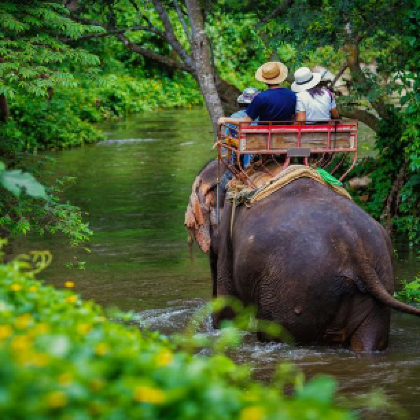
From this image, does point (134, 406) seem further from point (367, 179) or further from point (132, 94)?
point (132, 94)

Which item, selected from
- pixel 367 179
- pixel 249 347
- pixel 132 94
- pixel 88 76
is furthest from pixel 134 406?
pixel 132 94

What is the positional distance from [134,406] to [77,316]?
38.0 inches

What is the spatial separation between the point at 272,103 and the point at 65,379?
6005 mm

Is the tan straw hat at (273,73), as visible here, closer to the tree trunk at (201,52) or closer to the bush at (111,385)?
the tree trunk at (201,52)

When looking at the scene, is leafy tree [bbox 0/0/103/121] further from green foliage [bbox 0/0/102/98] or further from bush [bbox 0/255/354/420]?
bush [bbox 0/255/354/420]

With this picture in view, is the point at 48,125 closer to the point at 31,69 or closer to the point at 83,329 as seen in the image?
the point at 31,69

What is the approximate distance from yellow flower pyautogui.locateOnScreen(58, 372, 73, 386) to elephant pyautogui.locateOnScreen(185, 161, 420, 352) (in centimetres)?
439

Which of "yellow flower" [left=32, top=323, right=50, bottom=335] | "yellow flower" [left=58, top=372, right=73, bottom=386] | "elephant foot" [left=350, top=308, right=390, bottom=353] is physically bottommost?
"elephant foot" [left=350, top=308, right=390, bottom=353]

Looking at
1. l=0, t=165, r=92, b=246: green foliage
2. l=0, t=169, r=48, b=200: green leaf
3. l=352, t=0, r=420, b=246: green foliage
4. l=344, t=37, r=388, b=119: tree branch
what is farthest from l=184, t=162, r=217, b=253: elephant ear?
l=0, t=169, r=48, b=200: green leaf

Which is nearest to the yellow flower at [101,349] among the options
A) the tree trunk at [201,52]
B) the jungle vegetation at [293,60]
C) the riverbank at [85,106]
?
the jungle vegetation at [293,60]

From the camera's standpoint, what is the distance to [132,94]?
31594mm

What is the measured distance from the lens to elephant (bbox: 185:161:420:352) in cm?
681

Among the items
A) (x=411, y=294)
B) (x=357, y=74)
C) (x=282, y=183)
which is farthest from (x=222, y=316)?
(x=357, y=74)

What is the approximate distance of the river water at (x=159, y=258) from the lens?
23.9 feet
